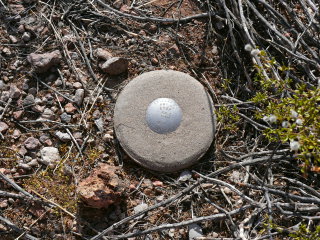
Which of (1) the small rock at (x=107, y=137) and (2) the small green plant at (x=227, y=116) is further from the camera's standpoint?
(1) the small rock at (x=107, y=137)

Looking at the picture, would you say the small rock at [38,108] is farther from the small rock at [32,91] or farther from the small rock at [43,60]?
the small rock at [43,60]

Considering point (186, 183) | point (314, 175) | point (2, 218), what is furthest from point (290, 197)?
point (2, 218)

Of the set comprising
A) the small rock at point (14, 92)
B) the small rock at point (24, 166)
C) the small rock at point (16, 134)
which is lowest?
the small rock at point (24, 166)

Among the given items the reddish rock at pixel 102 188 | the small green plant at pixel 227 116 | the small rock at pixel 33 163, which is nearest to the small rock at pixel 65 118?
the small rock at pixel 33 163

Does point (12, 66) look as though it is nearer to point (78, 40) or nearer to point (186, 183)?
point (78, 40)

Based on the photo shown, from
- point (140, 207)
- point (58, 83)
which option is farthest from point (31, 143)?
point (140, 207)

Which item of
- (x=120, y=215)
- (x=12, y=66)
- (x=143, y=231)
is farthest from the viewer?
(x=12, y=66)

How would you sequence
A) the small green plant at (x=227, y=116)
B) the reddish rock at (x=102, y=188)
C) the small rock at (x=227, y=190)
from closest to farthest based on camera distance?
the reddish rock at (x=102, y=188), the small green plant at (x=227, y=116), the small rock at (x=227, y=190)
